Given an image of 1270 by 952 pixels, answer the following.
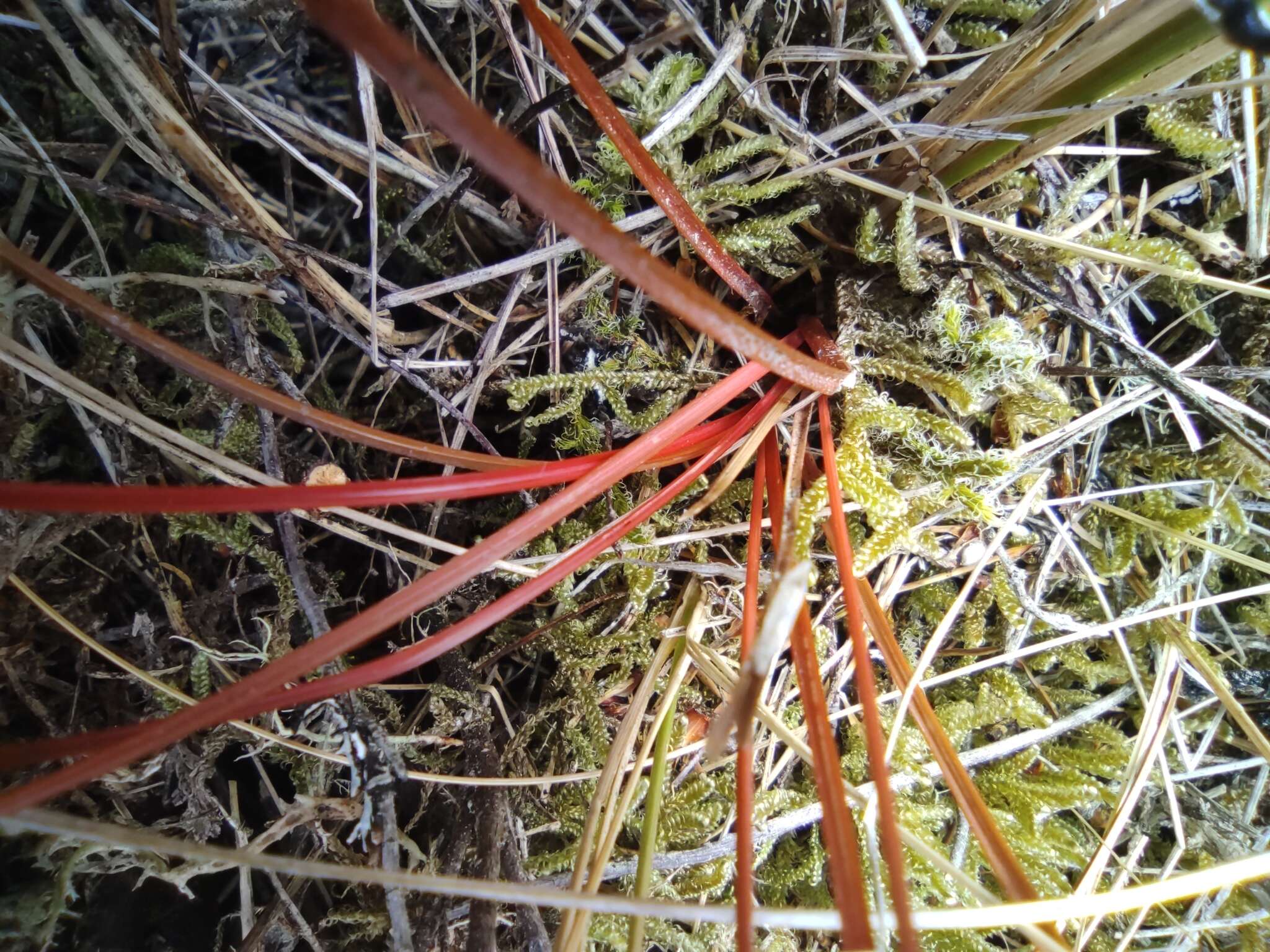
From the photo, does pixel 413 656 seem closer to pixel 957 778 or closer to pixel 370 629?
pixel 370 629

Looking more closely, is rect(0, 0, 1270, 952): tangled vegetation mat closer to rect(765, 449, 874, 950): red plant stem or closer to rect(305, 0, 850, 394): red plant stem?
rect(765, 449, 874, 950): red plant stem

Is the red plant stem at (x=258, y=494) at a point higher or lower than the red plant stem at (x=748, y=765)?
higher

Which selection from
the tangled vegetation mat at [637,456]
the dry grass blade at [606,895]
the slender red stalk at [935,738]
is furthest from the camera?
the tangled vegetation mat at [637,456]

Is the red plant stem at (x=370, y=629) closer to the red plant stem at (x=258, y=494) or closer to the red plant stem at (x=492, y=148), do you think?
the red plant stem at (x=258, y=494)

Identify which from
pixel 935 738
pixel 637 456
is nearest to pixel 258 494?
pixel 637 456

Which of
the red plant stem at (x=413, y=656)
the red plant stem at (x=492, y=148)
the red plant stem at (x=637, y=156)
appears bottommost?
the red plant stem at (x=413, y=656)

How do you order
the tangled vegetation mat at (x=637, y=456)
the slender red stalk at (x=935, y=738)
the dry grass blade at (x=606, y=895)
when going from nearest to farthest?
the dry grass blade at (x=606, y=895) → the slender red stalk at (x=935, y=738) → the tangled vegetation mat at (x=637, y=456)

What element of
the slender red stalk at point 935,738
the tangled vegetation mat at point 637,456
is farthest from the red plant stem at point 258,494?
the slender red stalk at point 935,738
